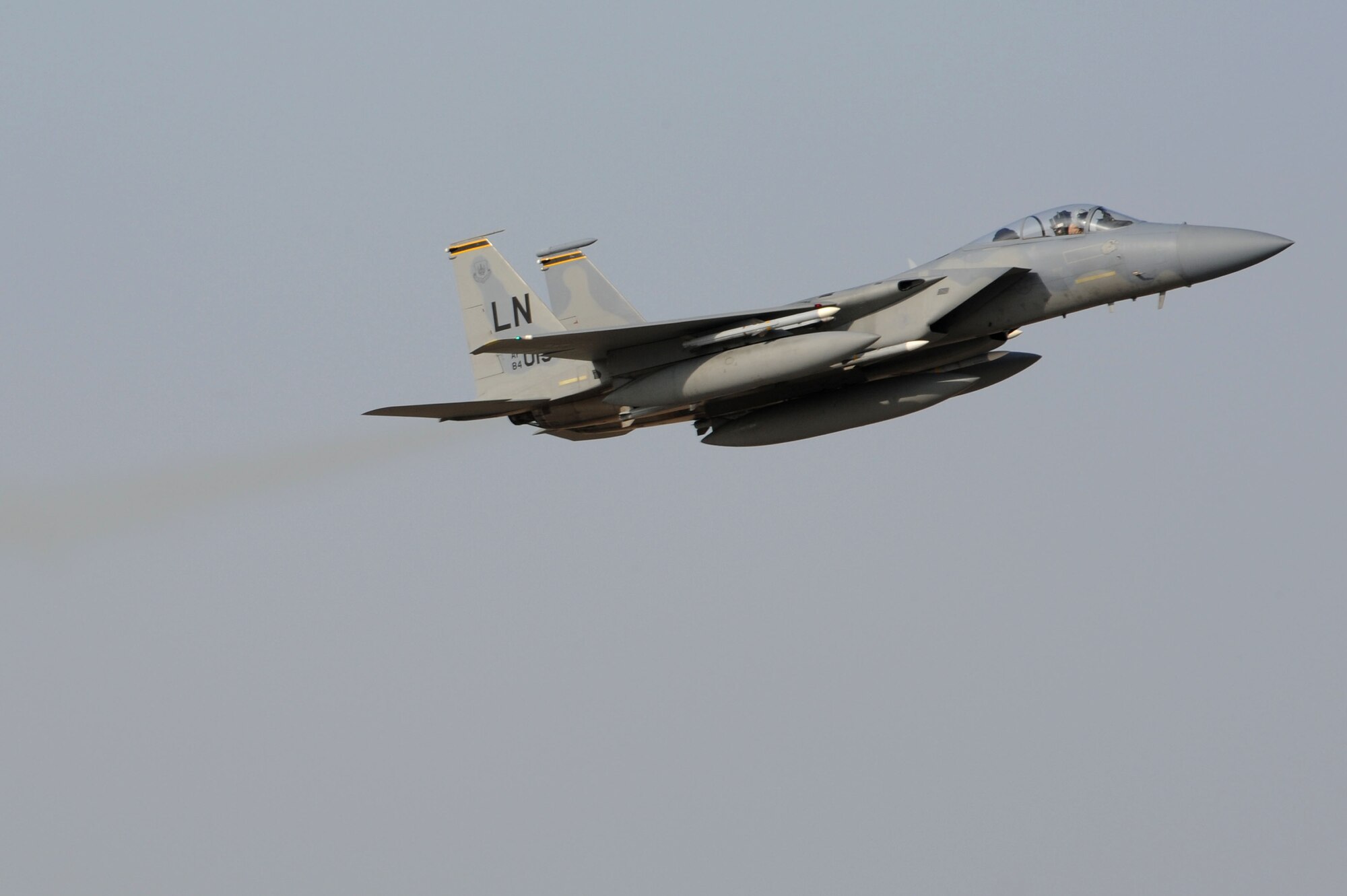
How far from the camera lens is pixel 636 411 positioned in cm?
2322

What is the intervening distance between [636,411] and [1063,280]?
5.68 meters

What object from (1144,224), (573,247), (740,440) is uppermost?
(573,247)

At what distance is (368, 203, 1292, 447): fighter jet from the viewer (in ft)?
70.5

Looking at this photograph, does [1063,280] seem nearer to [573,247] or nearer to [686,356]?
[686,356]

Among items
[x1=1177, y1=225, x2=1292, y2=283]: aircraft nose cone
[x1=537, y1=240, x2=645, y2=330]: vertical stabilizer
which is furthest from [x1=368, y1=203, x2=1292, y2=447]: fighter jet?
[x1=537, y1=240, x2=645, y2=330]: vertical stabilizer

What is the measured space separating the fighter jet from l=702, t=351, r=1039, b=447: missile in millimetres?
20

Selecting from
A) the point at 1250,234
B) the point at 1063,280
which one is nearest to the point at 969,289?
the point at 1063,280

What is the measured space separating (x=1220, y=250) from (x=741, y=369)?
591cm

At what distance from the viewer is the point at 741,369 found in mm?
21688

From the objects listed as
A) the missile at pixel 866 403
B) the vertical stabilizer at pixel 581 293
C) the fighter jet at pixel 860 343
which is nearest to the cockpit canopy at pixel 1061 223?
the fighter jet at pixel 860 343

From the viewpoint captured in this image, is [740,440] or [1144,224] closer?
[1144,224]

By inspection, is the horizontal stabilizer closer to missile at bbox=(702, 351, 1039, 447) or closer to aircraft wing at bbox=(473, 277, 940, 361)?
aircraft wing at bbox=(473, 277, 940, 361)

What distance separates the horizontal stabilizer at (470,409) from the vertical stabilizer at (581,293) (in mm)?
1950

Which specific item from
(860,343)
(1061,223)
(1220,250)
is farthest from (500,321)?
(1220,250)
